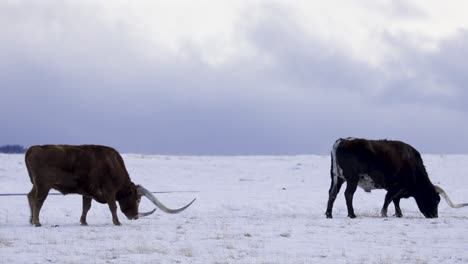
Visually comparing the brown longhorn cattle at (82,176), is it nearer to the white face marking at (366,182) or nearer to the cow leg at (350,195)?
the cow leg at (350,195)

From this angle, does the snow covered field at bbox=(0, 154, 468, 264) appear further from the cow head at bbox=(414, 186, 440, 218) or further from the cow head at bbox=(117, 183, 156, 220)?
the cow head at bbox=(414, 186, 440, 218)

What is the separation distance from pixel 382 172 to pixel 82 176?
6532mm

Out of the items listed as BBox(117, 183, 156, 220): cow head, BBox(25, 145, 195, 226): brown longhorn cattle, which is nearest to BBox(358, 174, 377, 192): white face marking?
BBox(25, 145, 195, 226): brown longhorn cattle

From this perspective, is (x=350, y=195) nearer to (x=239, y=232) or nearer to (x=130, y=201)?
(x=239, y=232)

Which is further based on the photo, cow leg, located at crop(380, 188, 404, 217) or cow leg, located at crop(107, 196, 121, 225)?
cow leg, located at crop(380, 188, 404, 217)

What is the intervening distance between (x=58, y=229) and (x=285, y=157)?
28098mm

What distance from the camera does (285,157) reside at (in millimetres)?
42469

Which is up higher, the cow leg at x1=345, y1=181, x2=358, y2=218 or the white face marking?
the white face marking

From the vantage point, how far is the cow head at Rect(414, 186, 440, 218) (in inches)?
747

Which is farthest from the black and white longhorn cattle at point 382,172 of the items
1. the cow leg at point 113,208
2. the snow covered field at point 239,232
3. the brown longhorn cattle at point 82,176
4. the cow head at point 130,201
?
the cow leg at point 113,208

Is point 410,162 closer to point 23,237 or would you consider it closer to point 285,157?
point 23,237

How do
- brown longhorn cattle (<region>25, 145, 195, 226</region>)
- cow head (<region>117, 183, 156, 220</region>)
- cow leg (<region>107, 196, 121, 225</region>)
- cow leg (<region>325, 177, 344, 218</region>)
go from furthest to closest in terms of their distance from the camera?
1. cow leg (<region>325, 177, 344, 218</region>)
2. cow head (<region>117, 183, 156, 220</region>)
3. cow leg (<region>107, 196, 121, 225</region>)
4. brown longhorn cattle (<region>25, 145, 195, 226</region>)

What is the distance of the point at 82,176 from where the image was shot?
1600cm

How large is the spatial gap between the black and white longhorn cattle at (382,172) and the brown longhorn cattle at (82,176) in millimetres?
3925
